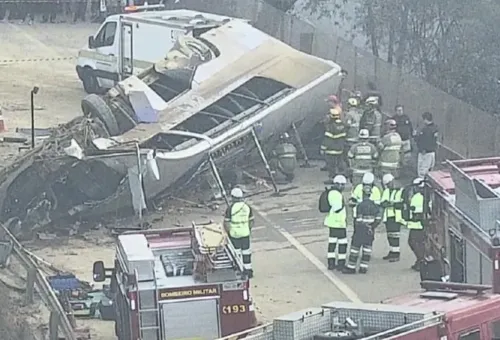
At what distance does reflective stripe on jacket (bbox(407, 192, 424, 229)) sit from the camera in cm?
1759

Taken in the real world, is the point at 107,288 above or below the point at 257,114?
below

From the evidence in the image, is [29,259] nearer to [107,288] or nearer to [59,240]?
[107,288]

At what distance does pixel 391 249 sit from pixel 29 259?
5.25 meters

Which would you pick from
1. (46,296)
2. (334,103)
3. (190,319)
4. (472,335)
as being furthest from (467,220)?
(334,103)

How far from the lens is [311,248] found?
20.0m

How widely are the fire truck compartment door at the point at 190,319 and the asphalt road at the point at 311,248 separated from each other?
345cm

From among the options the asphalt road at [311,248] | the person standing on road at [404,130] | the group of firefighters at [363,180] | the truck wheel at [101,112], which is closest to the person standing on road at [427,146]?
the group of firefighters at [363,180]

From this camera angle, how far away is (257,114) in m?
22.6

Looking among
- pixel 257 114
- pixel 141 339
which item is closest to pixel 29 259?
pixel 141 339

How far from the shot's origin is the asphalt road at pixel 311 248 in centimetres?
1786

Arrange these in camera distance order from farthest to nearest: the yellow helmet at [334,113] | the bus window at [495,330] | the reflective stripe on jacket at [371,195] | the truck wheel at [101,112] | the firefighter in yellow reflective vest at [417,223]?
the yellow helmet at [334,113]
the truck wheel at [101,112]
the reflective stripe on jacket at [371,195]
the firefighter in yellow reflective vest at [417,223]
the bus window at [495,330]

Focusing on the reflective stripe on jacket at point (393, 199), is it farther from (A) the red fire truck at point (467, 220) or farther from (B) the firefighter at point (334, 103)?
(B) the firefighter at point (334, 103)

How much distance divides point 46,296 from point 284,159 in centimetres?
889

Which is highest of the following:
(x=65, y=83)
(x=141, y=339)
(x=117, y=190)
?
(x=65, y=83)
